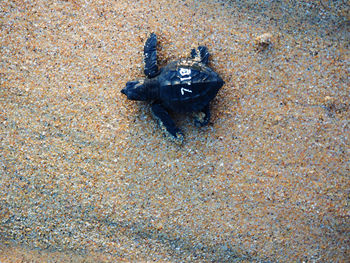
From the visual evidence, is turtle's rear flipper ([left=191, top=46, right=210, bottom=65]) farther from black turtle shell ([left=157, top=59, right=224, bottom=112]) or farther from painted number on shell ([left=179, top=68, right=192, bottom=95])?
painted number on shell ([left=179, top=68, right=192, bottom=95])

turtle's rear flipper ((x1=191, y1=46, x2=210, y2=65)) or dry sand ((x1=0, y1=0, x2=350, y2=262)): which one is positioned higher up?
turtle's rear flipper ((x1=191, y1=46, x2=210, y2=65))

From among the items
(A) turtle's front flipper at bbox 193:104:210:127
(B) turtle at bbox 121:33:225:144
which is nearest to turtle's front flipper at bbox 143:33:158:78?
(B) turtle at bbox 121:33:225:144

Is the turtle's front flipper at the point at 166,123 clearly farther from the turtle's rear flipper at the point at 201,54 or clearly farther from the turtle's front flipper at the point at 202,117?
the turtle's rear flipper at the point at 201,54

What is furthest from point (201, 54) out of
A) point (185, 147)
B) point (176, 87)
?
point (185, 147)

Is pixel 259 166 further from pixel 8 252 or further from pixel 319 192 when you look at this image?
pixel 8 252

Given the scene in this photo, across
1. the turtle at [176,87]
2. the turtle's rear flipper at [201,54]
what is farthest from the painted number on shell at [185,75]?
the turtle's rear flipper at [201,54]

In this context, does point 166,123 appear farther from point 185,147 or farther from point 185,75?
point 185,75

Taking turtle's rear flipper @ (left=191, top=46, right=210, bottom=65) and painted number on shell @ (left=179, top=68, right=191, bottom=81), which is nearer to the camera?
painted number on shell @ (left=179, top=68, right=191, bottom=81)

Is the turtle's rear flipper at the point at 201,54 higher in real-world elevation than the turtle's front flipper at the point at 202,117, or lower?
higher
